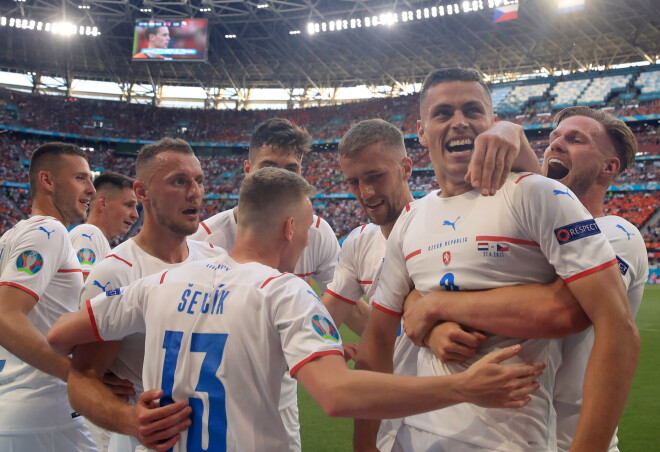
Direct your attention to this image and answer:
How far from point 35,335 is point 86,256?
235 cm

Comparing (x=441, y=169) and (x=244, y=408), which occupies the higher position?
(x=441, y=169)

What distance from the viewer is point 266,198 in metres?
2.38

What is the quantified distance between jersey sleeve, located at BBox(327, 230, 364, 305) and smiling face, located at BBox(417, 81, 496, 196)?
1150mm

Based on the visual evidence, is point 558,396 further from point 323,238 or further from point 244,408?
point 323,238

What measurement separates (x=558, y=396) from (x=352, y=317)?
6.06ft

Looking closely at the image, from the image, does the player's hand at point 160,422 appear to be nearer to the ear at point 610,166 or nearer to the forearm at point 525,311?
the forearm at point 525,311

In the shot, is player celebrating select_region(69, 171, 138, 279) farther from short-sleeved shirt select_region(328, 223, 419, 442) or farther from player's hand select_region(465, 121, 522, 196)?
player's hand select_region(465, 121, 522, 196)

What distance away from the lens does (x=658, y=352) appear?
1001 centimetres

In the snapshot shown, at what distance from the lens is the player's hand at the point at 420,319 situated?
213cm

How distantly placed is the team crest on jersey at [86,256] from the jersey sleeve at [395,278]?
379cm

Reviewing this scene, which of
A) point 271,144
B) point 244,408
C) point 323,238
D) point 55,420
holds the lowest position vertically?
point 55,420

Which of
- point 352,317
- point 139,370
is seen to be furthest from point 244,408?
point 352,317

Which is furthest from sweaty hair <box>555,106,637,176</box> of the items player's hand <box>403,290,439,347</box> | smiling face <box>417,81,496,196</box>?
player's hand <box>403,290,439,347</box>

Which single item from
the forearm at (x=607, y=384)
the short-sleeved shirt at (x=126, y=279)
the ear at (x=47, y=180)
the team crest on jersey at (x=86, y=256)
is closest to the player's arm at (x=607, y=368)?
the forearm at (x=607, y=384)
